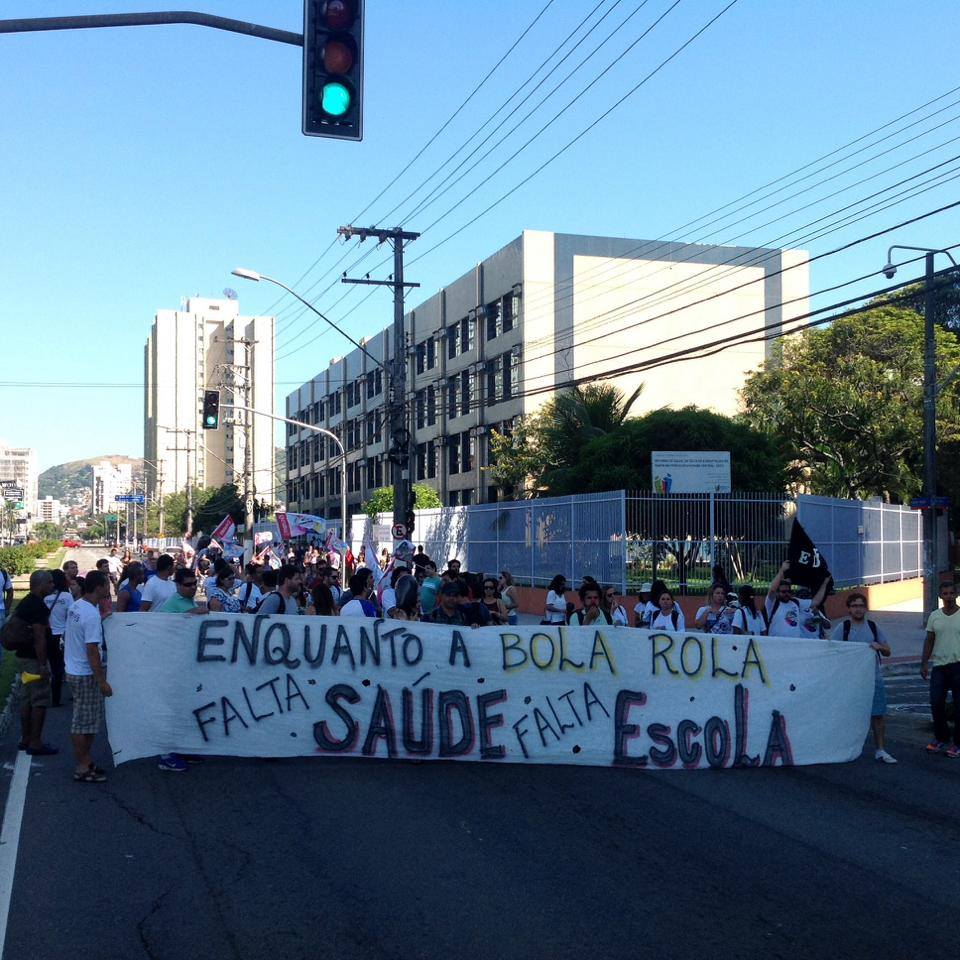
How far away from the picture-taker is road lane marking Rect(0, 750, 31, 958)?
20.1 feet

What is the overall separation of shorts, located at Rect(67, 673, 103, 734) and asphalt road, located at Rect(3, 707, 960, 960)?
48 centimetres

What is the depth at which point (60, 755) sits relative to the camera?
409 inches

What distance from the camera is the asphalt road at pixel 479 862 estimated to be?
18.7ft

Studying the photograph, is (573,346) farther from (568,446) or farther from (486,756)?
(486,756)

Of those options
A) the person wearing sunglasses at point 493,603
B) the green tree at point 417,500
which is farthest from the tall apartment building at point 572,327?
the person wearing sunglasses at point 493,603

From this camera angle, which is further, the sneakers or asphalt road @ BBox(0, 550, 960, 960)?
the sneakers

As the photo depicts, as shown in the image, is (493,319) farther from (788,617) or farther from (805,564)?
(788,617)

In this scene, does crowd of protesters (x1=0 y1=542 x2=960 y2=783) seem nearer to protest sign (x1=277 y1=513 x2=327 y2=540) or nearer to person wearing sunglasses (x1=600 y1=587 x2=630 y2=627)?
person wearing sunglasses (x1=600 y1=587 x2=630 y2=627)

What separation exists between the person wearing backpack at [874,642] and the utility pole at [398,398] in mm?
15965

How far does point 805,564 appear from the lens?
44.8 ft

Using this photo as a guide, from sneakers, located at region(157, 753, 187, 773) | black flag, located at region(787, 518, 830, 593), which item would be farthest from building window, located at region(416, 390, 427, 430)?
sneakers, located at region(157, 753, 187, 773)

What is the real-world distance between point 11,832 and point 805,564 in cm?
940

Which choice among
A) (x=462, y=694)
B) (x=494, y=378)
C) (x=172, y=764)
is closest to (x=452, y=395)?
(x=494, y=378)

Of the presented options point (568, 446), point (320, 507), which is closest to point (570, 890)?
point (568, 446)
